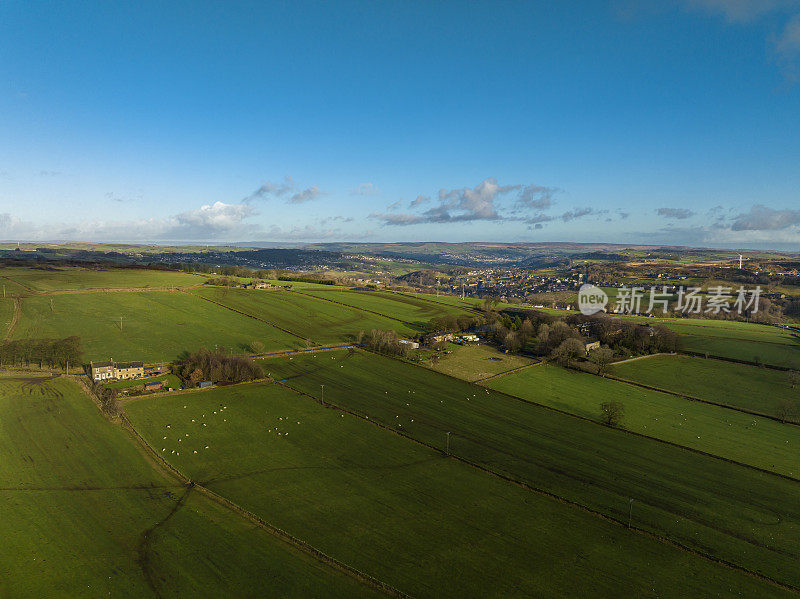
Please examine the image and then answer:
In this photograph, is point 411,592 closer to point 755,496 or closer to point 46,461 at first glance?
point 755,496

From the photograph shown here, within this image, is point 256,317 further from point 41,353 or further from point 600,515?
point 600,515

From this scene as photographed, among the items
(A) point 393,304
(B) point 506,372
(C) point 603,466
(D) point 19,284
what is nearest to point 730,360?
(B) point 506,372

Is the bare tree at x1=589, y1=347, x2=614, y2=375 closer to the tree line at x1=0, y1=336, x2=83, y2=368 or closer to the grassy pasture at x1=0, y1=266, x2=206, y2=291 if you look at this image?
the tree line at x1=0, y1=336, x2=83, y2=368

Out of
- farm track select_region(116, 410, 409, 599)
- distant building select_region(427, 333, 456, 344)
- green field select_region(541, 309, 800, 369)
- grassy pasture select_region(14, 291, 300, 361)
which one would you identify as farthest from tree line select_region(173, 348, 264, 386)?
green field select_region(541, 309, 800, 369)

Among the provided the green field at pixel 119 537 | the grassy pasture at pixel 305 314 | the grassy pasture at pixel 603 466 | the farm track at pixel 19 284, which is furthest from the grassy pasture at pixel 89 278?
the green field at pixel 119 537

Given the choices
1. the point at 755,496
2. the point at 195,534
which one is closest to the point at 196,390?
the point at 195,534

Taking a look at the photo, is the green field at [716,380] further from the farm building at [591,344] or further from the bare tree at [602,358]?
the farm building at [591,344]
